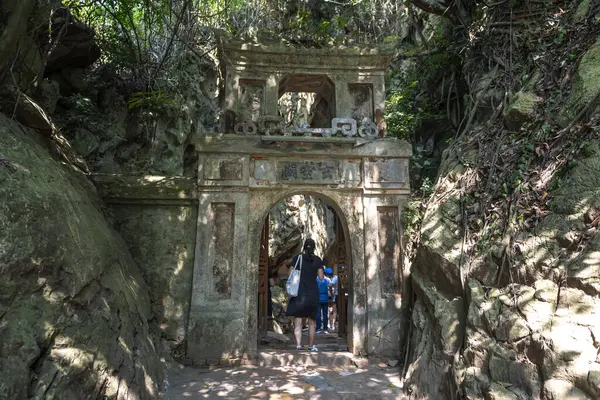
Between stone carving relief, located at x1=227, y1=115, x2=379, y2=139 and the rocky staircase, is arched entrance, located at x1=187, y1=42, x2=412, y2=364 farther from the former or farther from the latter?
the rocky staircase

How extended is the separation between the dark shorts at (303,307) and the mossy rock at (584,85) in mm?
4084

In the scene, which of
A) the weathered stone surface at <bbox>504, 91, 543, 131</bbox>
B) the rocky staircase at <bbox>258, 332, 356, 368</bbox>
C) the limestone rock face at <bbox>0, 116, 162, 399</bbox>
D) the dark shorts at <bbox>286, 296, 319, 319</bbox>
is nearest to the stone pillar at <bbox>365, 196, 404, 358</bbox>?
the rocky staircase at <bbox>258, 332, 356, 368</bbox>

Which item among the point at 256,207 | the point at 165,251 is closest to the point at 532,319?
the point at 256,207

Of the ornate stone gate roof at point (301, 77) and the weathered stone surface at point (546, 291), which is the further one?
the ornate stone gate roof at point (301, 77)

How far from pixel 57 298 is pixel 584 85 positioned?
229 inches

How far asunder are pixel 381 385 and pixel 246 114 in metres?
4.75

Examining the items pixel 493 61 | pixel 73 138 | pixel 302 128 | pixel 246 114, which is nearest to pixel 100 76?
pixel 73 138

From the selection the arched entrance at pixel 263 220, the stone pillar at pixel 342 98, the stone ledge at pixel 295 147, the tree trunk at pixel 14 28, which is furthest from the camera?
the stone pillar at pixel 342 98

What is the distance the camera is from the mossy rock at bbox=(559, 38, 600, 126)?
4.55 metres

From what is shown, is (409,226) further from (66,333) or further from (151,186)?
(66,333)

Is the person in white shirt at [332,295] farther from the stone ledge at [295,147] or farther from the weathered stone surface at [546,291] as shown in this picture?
the weathered stone surface at [546,291]

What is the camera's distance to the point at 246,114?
7141 mm

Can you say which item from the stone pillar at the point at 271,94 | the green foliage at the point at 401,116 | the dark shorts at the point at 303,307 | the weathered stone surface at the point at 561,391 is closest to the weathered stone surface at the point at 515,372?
the weathered stone surface at the point at 561,391

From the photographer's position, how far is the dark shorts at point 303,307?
624 centimetres
